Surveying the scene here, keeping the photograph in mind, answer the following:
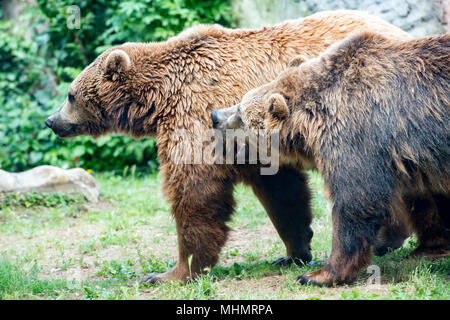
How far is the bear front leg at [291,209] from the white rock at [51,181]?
3951 mm

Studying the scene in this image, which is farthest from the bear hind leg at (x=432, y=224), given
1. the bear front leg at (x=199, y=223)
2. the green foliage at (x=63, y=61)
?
the green foliage at (x=63, y=61)

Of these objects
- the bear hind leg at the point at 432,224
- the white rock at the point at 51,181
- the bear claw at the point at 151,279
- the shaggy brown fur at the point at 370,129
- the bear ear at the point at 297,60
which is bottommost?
the bear claw at the point at 151,279

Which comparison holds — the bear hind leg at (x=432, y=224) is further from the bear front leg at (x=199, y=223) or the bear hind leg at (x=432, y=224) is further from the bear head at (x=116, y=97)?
the bear head at (x=116, y=97)

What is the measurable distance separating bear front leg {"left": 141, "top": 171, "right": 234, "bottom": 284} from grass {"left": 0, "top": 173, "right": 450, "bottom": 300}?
0.66ft

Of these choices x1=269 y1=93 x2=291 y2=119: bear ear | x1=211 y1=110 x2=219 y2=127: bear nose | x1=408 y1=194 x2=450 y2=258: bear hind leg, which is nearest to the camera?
x1=269 y1=93 x2=291 y2=119: bear ear

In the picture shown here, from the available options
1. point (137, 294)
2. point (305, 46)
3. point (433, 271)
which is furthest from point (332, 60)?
point (137, 294)

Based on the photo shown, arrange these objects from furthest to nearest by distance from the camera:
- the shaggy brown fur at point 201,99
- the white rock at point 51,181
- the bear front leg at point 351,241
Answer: the white rock at point 51,181
the shaggy brown fur at point 201,99
the bear front leg at point 351,241

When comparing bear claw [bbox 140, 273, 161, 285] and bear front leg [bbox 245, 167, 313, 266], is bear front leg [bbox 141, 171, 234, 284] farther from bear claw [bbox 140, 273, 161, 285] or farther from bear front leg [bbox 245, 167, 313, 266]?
bear front leg [bbox 245, 167, 313, 266]

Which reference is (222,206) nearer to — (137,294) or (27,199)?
(137,294)

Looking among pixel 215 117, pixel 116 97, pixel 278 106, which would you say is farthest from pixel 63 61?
pixel 278 106

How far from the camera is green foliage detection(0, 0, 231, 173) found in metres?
11.1

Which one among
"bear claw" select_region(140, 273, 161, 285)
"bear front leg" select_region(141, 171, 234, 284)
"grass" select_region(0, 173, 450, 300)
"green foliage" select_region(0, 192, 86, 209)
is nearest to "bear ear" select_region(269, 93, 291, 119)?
"bear front leg" select_region(141, 171, 234, 284)

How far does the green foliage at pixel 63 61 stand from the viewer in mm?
11133
